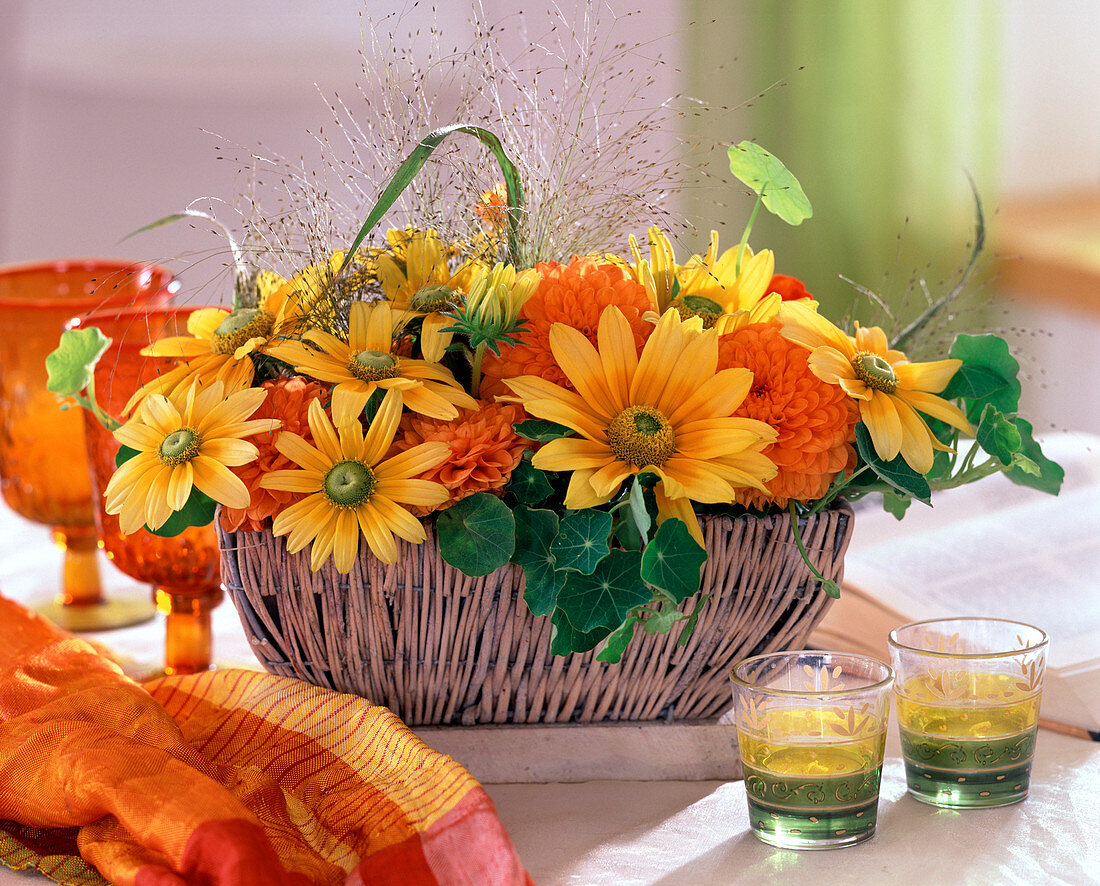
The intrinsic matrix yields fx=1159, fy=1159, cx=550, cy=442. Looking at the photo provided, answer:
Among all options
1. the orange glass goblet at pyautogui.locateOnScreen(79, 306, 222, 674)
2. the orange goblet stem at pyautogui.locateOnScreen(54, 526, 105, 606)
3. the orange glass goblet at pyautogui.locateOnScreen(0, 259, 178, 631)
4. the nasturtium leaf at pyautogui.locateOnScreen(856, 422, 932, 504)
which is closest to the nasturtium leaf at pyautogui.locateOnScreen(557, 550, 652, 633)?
the nasturtium leaf at pyautogui.locateOnScreen(856, 422, 932, 504)

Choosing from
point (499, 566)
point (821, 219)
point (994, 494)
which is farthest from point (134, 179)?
point (499, 566)

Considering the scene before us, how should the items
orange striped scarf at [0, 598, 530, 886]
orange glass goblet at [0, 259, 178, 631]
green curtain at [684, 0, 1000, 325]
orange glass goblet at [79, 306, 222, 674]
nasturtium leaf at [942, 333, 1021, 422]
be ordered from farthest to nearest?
green curtain at [684, 0, 1000, 325]
orange glass goblet at [0, 259, 178, 631]
orange glass goblet at [79, 306, 222, 674]
nasturtium leaf at [942, 333, 1021, 422]
orange striped scarf at [0, 598, 530, 886]

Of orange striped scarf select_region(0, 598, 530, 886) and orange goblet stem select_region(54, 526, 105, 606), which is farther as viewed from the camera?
orange goblet stem select_region(54, 526, 105, 606)

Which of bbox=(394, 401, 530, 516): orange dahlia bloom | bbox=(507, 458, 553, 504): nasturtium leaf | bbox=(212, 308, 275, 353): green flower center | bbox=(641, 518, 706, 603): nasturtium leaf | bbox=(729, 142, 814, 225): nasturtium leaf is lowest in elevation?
bbox=(641, 518, 706, 603): nasturtium leaf

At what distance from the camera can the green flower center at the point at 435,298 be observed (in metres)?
0.50

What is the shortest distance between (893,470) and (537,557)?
153mm

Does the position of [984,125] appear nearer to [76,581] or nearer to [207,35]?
[207,35]

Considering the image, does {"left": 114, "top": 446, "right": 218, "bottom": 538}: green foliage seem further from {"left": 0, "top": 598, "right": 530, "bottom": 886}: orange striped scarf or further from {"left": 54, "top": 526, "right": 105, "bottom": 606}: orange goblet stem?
{"left": 54, "top": 526, "right": 105, "bottom": 606}: orange goblet stem

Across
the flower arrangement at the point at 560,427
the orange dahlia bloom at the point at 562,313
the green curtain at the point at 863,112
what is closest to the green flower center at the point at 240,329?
the flower arrangement at the point at 560,427

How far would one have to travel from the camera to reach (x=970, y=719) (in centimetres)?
49

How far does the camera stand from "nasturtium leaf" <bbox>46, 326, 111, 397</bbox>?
1.97ft

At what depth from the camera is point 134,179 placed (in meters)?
2.37

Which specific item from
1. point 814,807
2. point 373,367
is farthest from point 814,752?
point 373,367

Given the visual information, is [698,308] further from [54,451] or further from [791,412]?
[54,451]
